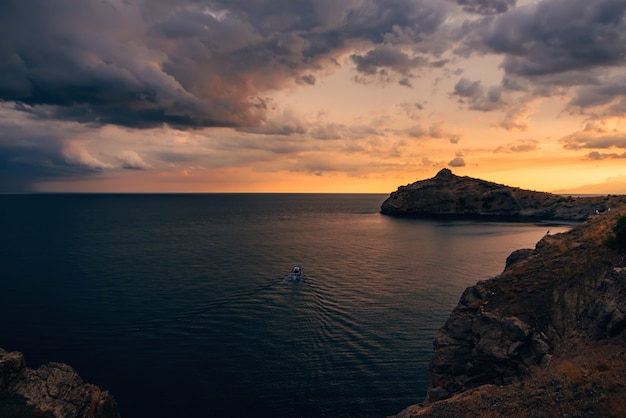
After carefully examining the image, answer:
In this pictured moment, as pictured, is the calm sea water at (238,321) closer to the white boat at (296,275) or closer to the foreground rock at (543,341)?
the white boat at (296,275)

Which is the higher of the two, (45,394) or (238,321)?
(45,394)

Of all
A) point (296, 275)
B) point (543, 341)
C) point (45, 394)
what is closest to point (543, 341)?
point (543, 341)

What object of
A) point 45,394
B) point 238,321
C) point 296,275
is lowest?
point 238,321

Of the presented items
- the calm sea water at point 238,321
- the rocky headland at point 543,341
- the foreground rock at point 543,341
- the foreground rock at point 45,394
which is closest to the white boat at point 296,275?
the calm sea water at point 238,321

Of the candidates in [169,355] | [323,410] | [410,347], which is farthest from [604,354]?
[169,355]

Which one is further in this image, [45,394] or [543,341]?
[543,341]

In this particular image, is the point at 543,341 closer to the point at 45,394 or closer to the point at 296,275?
the point at 45,394

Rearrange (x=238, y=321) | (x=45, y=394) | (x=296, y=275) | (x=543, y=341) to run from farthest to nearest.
Answer: 1. (x=296, y=275)
2. (x=238, y=321)
3. (x=543, y=341)
4. (x=45, y=394)

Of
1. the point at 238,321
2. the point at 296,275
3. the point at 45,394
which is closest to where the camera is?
the point at 45,394

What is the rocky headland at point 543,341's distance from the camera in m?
19.5

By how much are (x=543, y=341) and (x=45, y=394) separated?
110ft

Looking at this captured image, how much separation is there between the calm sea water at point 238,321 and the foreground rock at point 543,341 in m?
9.13

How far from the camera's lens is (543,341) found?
26.3 metres

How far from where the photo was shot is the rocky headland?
19484 mm
